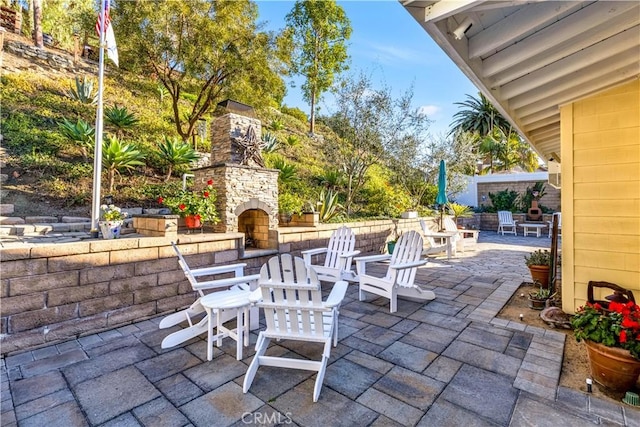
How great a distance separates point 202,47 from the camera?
7414 millimetres

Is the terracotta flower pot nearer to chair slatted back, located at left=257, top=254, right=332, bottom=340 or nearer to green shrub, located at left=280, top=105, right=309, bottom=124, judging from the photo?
chair slatted back, located at left=257, top=254, right=332, bottom=340

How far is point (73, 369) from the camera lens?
2303mm

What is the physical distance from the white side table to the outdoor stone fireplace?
6.98 feet

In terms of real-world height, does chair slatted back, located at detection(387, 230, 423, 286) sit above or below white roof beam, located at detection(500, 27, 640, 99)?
below

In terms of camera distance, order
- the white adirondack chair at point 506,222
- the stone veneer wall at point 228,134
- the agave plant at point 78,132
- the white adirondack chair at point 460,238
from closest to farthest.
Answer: the stone veneer wall at point 228,134
the agave plant at point 78,132
the white adirondack chair at point 460,238
the white adirondack chair at point 506,222

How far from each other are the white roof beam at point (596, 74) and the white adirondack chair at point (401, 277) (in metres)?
2.04

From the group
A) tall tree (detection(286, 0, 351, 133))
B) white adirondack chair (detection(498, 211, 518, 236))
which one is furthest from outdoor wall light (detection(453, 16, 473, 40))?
tall tree (detection(286, 0, 351, 133))

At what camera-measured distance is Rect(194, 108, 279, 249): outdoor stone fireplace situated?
4.73m

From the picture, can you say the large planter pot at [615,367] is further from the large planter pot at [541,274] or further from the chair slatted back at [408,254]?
the large planter pot at [541,274]

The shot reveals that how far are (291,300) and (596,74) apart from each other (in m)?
3.29

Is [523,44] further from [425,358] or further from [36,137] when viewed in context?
[36,137]

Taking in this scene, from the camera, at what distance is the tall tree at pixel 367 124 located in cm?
740

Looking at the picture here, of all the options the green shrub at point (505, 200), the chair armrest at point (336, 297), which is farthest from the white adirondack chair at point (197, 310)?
the green shrub at point (505, 200)

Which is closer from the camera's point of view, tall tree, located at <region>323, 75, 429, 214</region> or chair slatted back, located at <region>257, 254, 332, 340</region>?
chair slatted back, located at <region>257, 254, 332, 340</region>
